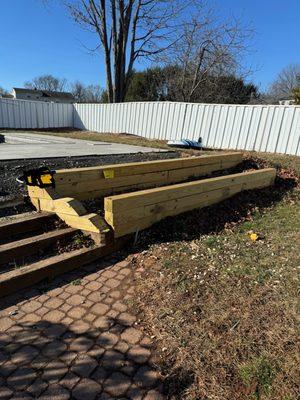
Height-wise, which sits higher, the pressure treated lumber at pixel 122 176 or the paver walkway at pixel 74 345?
the pressure treated lumber at pixel 122 176

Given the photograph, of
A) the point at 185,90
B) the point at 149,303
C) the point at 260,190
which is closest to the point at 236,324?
the point at 149,303

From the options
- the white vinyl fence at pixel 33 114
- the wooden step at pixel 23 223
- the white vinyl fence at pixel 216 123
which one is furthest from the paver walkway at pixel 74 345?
the white vinyl fence at pixel 33 114

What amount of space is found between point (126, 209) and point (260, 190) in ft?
11.2

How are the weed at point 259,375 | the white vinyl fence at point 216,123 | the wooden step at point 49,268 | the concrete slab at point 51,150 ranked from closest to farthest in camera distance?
the weed at point 259,375, the wooden step at point 49,268, the concrete slab at point 51,150, the white vinyl fence at point 216,123

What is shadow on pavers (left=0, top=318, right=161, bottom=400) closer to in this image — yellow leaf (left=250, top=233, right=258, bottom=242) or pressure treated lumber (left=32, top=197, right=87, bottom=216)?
pressure treated lumber (left=32, top=197, right=87, bottom=216)

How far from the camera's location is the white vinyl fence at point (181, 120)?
1004cm

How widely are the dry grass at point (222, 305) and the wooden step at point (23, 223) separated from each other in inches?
46.9

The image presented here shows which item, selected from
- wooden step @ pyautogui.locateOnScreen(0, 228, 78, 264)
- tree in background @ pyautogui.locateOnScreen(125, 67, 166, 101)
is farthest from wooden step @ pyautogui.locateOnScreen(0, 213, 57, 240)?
tree in background @ pyautogui.locateOnScreen(125, 67, 166, 101)

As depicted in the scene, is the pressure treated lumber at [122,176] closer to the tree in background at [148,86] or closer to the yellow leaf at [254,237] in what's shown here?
the yellow leaf at [254,237]

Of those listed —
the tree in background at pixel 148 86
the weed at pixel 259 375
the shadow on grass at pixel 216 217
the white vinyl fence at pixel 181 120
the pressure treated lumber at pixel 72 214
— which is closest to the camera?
the weed at pixel 259 375

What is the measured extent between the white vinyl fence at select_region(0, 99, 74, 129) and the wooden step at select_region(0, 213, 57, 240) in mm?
17053

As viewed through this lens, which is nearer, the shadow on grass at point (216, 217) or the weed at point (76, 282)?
the weed at point (76, 282)

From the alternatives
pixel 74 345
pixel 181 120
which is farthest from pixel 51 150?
pixel 181 120

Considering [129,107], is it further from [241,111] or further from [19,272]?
[19,272]
